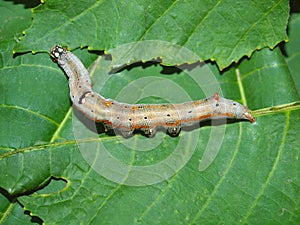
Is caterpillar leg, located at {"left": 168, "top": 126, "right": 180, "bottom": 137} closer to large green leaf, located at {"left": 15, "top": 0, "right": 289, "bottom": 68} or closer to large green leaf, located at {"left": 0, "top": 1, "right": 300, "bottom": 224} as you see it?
large green leaf, located at {"left": 0, "top": 1, "right": 300, "bottom": 224}

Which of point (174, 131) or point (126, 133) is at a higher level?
point (174, 131)

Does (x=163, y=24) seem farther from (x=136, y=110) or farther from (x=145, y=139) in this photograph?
(x=145, y=139)

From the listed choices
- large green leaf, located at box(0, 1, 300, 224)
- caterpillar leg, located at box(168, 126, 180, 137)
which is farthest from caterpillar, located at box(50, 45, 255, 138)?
large green leaf, located at box(0, 1, 300, 224)

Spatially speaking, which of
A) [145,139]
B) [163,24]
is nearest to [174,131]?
[145,139]

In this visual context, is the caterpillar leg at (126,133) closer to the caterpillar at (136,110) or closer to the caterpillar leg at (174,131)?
the caterpillar at (136,110)

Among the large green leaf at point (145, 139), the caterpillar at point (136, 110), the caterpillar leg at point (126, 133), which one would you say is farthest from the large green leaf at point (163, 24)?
the caterpillar leg at point (126, 133)

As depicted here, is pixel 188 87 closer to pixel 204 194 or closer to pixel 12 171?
pixel 204 194
